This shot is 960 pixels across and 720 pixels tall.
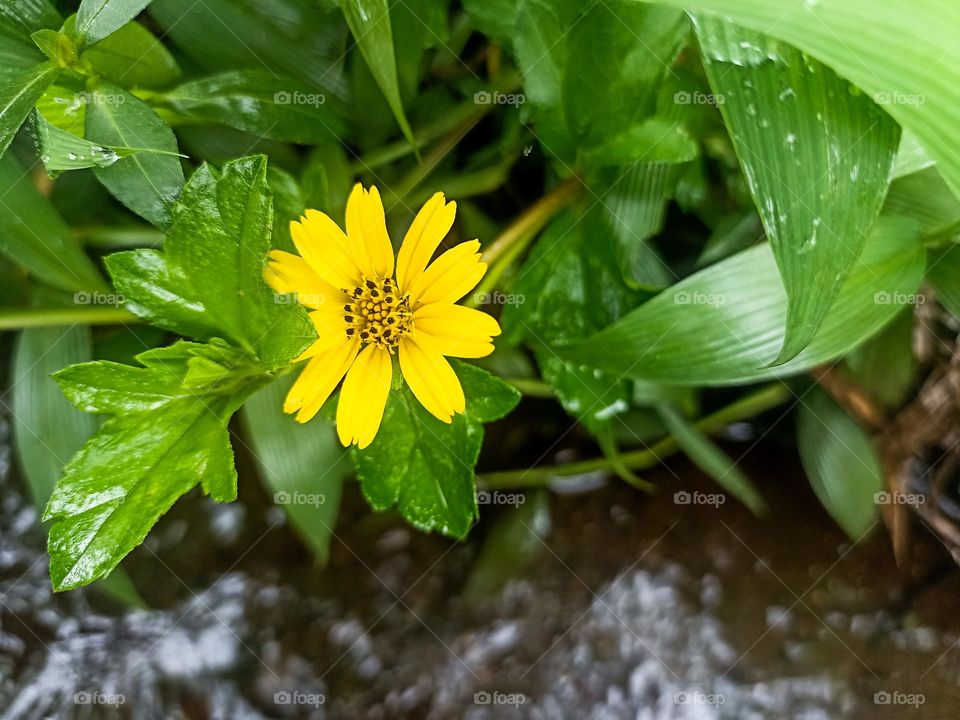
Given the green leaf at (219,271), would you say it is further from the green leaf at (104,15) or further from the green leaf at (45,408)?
the green leaf at (45,408)

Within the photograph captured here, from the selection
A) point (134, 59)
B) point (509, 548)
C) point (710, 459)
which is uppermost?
point (134, 59)

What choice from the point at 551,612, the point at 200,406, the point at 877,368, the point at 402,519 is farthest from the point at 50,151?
the point at 877,368

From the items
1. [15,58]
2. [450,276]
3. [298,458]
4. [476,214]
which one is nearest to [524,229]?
[476,214]

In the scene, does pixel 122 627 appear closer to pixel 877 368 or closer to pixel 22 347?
pixel 22 347

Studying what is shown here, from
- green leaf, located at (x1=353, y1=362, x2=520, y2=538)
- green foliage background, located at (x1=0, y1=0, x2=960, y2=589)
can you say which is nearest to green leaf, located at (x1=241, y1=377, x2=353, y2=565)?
green foliage background, located at (x1=0, y1=0, x2=960, y2=589)

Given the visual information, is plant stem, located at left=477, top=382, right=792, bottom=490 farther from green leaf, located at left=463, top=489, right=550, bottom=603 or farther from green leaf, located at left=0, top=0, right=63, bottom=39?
green leaf, located at left=0, top=0, right=63, bottom=39

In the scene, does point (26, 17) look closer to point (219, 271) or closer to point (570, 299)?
point (219, 271)
